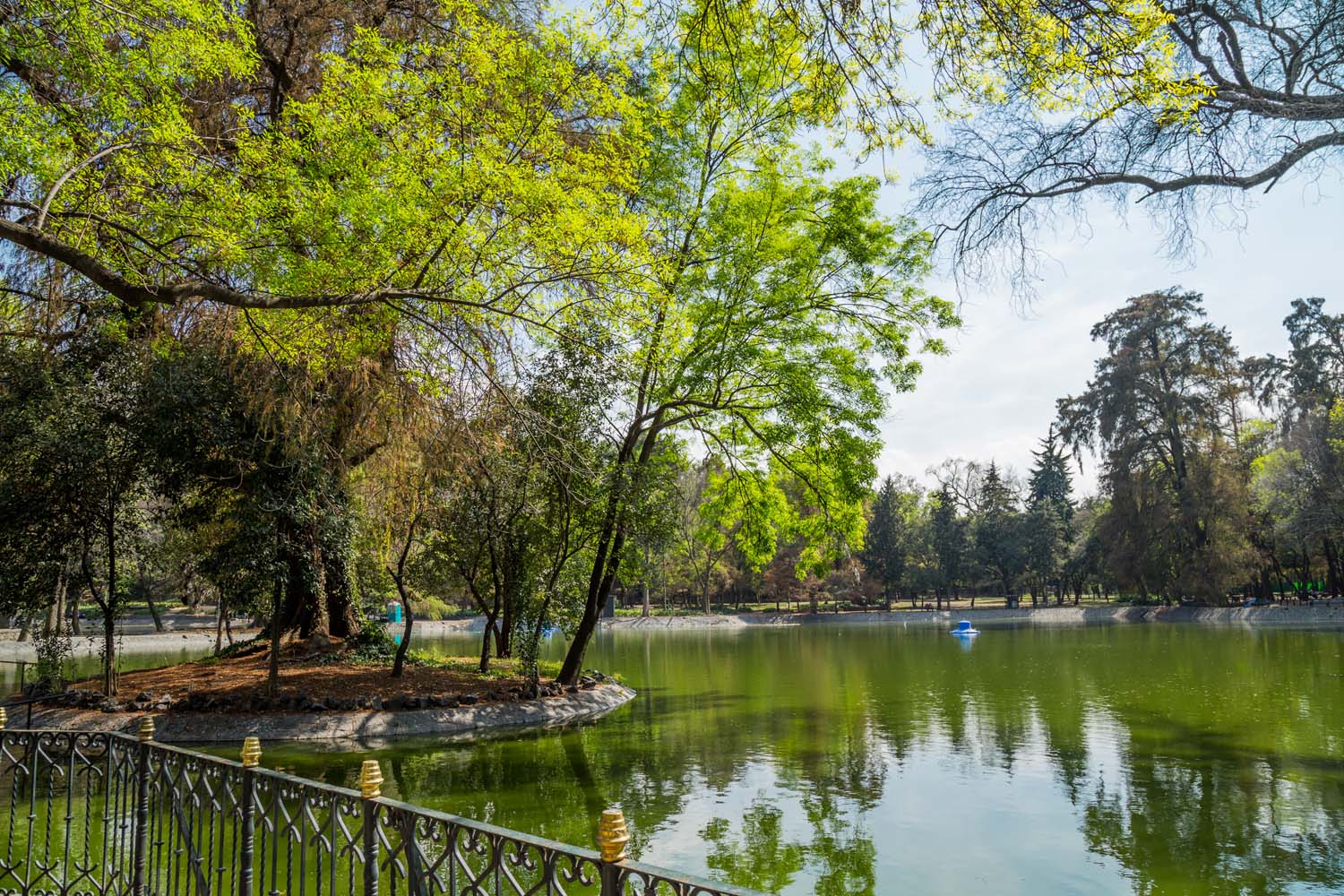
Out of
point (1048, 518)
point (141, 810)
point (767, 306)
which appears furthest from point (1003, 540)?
point (141, 810)

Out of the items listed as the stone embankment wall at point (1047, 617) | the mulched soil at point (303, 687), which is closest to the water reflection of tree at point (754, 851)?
the mulched soil at point (303, 687)

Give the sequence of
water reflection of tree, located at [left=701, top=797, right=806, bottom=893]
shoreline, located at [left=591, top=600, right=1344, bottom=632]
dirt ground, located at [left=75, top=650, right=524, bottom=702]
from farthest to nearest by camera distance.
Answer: shoreline, located at [left=591, top=600, right=1344, bottom=632] → dirt ground, located at [left=75, top=650, right=524, bottom=702] → water reflection of tree, located at [left=701, top=797, right=806, bottom=893]

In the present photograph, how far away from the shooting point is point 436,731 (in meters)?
13.8

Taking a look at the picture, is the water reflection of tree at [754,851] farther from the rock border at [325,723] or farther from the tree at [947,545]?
the tree at [947,545]

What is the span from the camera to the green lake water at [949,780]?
6980 millimetres

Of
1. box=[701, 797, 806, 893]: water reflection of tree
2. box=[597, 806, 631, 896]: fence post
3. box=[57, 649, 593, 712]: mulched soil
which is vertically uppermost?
box=[597, 806, 631, 896]: fence post

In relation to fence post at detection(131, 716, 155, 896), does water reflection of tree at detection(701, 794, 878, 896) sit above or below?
below

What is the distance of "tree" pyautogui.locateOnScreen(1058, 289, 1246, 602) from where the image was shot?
133 feet

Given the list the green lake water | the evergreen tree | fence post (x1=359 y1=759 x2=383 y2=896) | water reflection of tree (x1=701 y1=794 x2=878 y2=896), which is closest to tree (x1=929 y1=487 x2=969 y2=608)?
the evergreen tree

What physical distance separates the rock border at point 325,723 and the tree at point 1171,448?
38.2m

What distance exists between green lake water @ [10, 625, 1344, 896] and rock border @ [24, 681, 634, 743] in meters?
0.82

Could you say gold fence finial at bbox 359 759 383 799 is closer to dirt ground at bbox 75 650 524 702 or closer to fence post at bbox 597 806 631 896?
fence post at bbox 597 806 631 896

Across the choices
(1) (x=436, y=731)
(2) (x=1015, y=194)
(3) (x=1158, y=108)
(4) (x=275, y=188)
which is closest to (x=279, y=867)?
(4) (x=275, y=188)

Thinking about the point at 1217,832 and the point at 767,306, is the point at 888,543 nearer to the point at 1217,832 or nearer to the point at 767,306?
the point at 767,306
